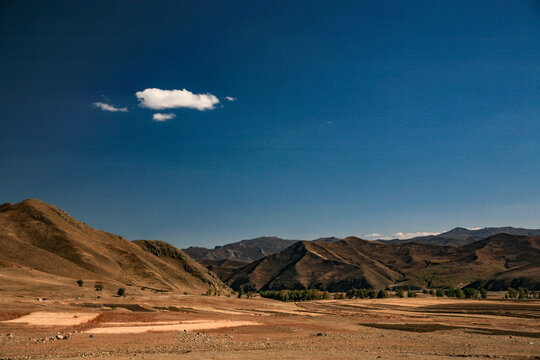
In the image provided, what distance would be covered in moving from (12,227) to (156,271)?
67570 mm

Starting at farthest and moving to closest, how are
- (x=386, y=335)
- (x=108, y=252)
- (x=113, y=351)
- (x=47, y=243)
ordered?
(x=108, y=252), (x=47, y=243), (x=386, y=335), (x=113, y=351)

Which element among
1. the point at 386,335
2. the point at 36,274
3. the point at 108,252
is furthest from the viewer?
the point at 108,252

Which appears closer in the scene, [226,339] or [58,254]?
[226,339]

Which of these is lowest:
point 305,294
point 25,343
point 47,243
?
point 305,294

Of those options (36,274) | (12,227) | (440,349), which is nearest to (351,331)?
(440,349)

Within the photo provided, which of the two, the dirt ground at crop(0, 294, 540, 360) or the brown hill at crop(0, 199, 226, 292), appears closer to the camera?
the dirt ground at crop(0, 294, 540, 360)

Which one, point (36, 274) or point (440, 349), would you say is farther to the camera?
point (36, 274)

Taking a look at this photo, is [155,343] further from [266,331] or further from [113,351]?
[266,331]

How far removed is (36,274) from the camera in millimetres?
124250

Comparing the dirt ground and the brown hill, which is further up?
the brown hill

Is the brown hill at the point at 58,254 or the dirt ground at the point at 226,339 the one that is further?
the brown hill at the point at 58,254

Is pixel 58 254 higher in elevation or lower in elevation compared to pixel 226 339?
higher

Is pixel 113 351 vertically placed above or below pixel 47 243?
below

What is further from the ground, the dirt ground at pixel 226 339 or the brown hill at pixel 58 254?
the brown hill at pixel 58 254
